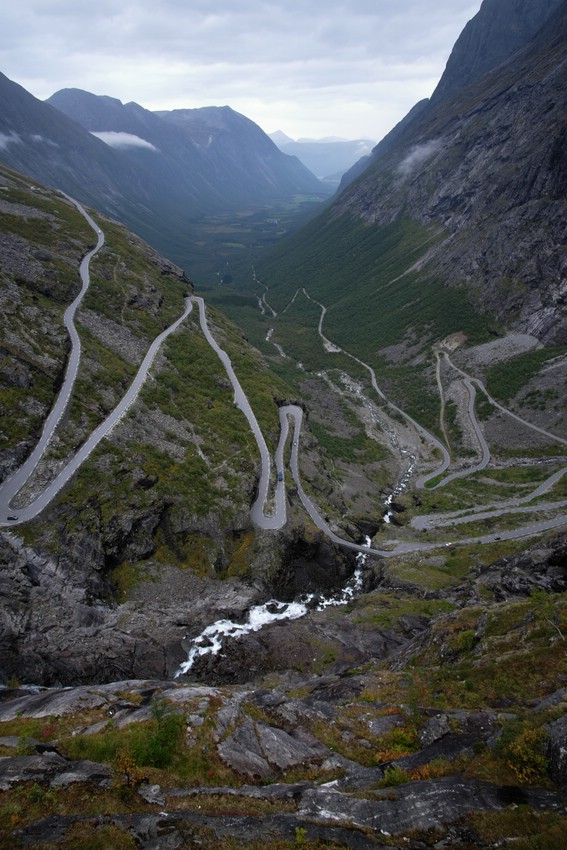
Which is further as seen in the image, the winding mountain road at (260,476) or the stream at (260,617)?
the winding mountain road at (260,476)

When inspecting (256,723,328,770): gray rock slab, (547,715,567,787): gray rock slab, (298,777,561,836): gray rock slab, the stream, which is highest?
(547,715,567,787): gray rock slab

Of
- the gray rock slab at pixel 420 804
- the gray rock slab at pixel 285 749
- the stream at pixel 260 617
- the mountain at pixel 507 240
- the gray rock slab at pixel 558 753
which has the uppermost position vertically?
the mountain at pixel 507 240

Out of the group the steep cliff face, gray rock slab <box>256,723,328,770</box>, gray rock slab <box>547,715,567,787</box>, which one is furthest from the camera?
the steep cliff face

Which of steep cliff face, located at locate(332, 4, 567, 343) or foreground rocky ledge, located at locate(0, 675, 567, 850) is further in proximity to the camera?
steep cliff face, located at locate(332, 4, 567, 343)

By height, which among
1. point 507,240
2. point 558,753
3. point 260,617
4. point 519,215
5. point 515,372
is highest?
point 519,215

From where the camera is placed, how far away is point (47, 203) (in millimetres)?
117438

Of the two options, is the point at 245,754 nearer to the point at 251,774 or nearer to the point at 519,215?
the point at 251,774

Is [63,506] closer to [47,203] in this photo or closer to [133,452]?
[133,452]

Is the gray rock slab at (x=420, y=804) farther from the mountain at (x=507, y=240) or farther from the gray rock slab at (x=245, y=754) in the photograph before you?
the mountain at (x=507, y=240)

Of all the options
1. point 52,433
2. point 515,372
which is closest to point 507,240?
point 515,372

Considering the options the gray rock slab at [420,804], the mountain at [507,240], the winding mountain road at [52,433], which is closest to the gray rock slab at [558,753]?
the gray rock slab at [420,804]

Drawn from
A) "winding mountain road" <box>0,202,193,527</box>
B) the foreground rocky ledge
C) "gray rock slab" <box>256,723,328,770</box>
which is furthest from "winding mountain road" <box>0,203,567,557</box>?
"gray rock slab" <box>256,723,328,770</box>

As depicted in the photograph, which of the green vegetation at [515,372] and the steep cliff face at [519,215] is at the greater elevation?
the steep cliff face at [519,215]

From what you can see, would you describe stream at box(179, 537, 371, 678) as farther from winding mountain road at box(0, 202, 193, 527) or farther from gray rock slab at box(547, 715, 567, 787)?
gray rock slab at box(547, 715, 567, 787)
